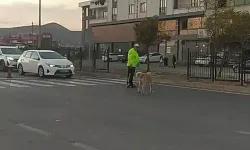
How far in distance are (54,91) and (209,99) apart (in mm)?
5568

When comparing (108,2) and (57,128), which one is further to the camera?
(108,2)

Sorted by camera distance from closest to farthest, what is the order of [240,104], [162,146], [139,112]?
1. [162,146]
2. [139,112]
3. [240,104]

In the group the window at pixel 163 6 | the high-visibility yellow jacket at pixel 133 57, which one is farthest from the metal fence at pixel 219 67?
the window at pixel 163 6

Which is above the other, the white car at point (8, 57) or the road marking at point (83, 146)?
the white car at point (8, 57)

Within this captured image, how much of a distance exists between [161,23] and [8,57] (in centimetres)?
2424

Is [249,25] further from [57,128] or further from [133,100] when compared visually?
[57,128]

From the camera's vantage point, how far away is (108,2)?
277ft

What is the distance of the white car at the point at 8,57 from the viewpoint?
29922mm

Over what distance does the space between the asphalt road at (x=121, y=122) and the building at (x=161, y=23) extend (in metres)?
36.0

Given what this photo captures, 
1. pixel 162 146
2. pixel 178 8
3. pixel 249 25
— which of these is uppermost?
pixel 178 8

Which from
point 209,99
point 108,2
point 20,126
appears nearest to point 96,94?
point 209,99

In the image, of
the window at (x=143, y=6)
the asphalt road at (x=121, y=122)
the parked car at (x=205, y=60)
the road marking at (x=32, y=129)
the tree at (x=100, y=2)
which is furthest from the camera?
the tree at (x=100, y=2)

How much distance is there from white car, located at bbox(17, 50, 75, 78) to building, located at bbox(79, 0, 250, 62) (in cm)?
2676

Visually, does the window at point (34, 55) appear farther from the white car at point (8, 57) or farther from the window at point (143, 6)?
the window at point (143, 6)
